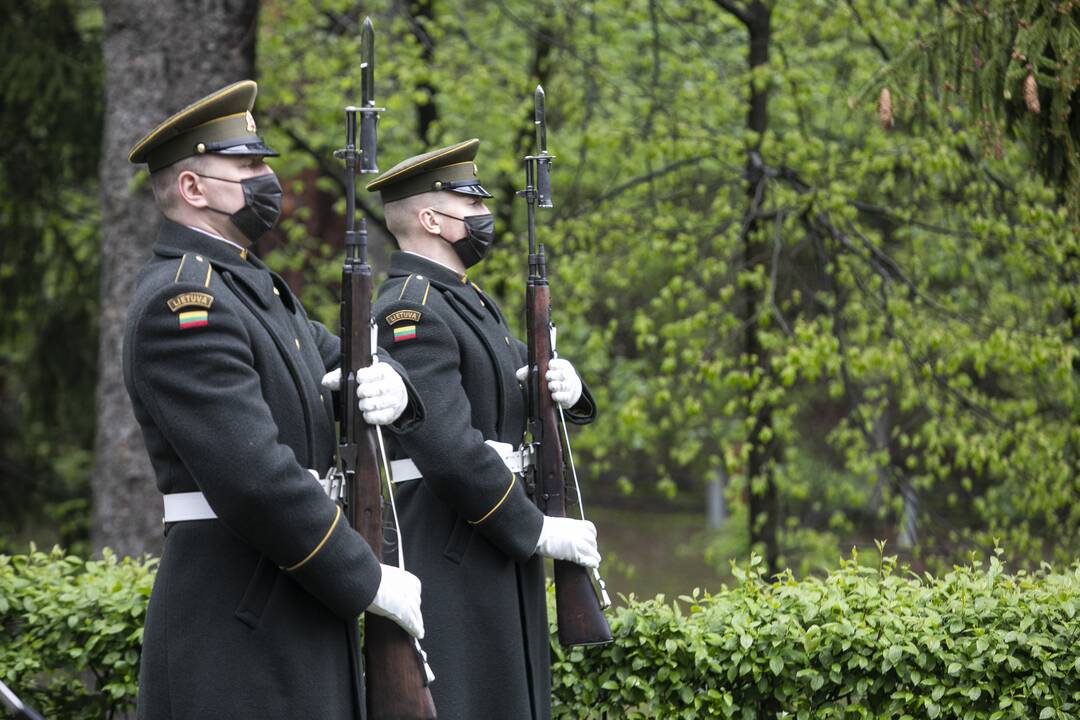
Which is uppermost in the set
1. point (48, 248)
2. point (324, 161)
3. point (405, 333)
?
point (324, 161)

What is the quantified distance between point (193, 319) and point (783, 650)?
2.14 m

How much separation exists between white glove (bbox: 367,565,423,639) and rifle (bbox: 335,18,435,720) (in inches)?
2.2

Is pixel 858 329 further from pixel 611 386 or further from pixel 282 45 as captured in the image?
pixel 282 45

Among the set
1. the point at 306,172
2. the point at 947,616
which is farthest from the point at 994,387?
the point at 947,616

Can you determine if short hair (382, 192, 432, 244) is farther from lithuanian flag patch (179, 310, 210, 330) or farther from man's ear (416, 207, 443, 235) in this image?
lithuanian flag patch (179, 310, 210, 330)

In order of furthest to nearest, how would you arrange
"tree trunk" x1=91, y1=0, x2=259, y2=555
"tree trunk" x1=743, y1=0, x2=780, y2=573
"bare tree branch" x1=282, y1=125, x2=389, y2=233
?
"bare tree branch" x1=282, y1=125, x2=389, y2=233, "tree trunk" x1=743, y1=0, x2=780, y2=573, "tree trunk" x1=91, y1=0, x2=259, y2=555

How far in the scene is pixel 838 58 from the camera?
423 inches

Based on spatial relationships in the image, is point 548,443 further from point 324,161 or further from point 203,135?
point 324,161

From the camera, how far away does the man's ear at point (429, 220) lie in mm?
4289

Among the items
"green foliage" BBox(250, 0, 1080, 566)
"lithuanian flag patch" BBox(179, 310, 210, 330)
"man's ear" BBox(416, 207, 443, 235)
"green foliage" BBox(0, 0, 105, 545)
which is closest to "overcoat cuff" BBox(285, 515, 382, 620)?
"lithuanian flag patch" BBox(179, 310, 210, 330)

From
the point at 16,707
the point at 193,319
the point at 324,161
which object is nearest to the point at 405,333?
the point at 193,319

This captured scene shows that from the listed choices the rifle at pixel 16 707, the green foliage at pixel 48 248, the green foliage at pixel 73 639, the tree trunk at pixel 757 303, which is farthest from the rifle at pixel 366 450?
the green foliage at pixel 48 248

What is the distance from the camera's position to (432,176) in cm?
428

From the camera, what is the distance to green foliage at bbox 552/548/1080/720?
391 cm
